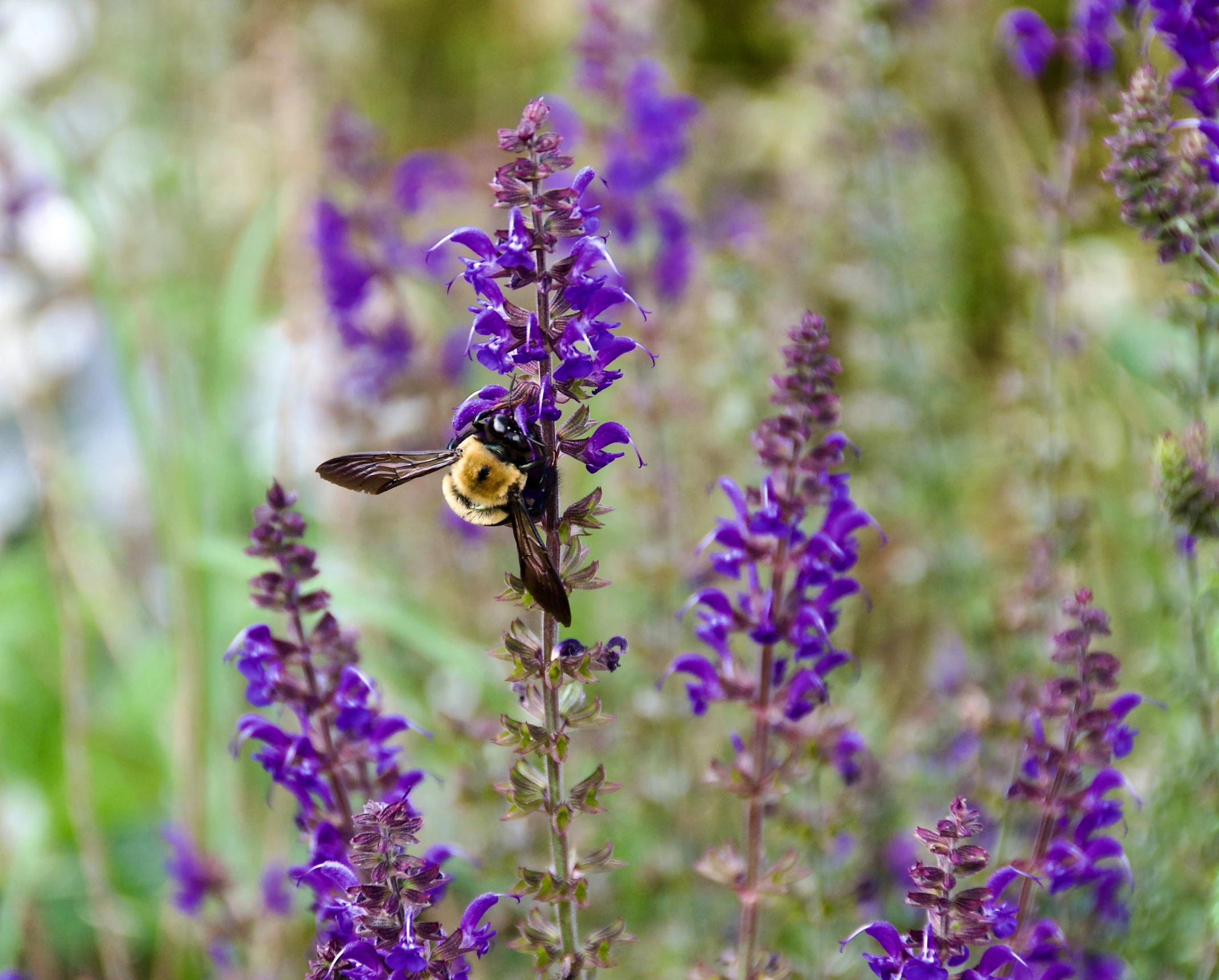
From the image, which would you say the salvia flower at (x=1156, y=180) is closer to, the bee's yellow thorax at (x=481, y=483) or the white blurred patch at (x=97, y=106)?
the bee's yellow thorax at (x=481, y=483)

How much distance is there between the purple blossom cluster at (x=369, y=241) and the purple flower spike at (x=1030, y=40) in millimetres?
1561

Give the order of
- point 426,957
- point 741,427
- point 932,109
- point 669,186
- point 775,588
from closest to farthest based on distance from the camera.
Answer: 1. point 426,957
2. point 775,588
3. point 741,427
4. point 669,186
5. point 932,109

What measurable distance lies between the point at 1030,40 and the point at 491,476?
1666mm

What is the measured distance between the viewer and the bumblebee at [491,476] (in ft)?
4.54

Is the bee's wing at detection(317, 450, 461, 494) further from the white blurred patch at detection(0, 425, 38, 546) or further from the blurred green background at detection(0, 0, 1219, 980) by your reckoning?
the white blurred patch at detection(0, 425, 38, 546)

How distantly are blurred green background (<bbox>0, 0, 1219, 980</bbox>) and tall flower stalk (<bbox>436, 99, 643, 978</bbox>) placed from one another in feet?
2.40

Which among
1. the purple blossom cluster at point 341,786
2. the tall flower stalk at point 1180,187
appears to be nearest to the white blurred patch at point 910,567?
the tall flower stalk at point 1180,187

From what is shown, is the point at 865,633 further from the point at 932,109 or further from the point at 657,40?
the point at 932,109

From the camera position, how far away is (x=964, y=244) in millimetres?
5629

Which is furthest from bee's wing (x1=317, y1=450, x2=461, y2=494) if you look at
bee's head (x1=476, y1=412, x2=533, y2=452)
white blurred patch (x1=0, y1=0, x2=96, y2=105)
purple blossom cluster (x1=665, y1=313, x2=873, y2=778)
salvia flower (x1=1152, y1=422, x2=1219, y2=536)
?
white blurred patch (x1=0, y1=0, x2=96, y2=105)

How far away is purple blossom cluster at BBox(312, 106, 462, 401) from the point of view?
119 inches

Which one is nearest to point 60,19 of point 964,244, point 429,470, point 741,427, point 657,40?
point 657,40

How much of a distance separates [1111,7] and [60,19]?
6267mm

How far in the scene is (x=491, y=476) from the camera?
162 centimetres
